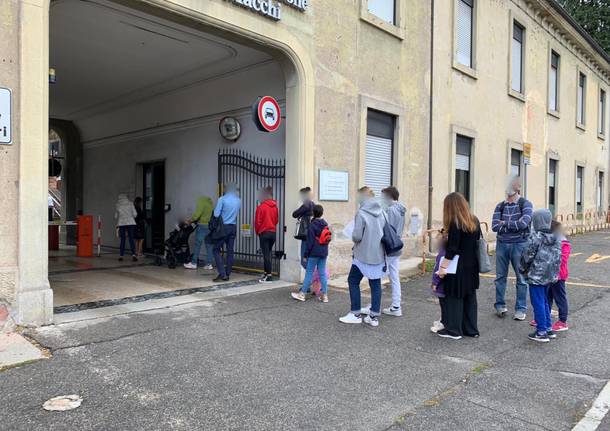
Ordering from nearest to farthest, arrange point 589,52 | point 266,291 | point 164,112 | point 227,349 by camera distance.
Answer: point 227,349 → point 266,291 → point 164,112 → point 589,52

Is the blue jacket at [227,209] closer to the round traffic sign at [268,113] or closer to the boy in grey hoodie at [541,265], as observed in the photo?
the round traffic sign at [268,113]

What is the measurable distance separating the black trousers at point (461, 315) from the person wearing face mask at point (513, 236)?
1.04 metres

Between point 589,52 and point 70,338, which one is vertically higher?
point 589,52

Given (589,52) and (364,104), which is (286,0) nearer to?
(364,104)

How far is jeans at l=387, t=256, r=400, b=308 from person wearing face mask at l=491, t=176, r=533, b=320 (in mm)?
1376

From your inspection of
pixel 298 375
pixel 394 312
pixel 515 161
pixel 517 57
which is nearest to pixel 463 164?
pixel 515 161

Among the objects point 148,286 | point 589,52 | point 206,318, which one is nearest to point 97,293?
point 148,286

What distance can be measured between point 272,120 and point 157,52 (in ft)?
9.74

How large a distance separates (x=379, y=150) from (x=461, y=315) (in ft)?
18.3

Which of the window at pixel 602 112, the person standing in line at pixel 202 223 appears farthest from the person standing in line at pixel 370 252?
the window at pixel 602 112

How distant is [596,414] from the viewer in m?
3.68

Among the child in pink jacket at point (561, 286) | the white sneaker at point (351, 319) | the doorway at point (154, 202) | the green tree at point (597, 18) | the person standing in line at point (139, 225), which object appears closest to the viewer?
the child in pink jacket at point (561, 286)

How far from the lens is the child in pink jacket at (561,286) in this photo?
18.2ft

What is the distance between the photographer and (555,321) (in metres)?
6.37
